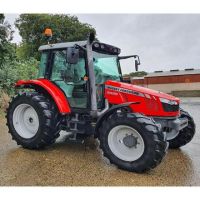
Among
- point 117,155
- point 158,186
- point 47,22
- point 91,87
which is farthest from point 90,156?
point 47,22

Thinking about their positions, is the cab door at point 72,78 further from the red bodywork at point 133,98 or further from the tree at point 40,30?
the tree at point 40,30

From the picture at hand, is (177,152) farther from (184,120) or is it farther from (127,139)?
(127,139)

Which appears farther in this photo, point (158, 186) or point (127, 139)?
point (127, 139)

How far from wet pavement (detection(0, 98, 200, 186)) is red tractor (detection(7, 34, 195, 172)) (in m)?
0.23

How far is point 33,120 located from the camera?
19.0 ft

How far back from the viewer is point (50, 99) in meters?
5.64

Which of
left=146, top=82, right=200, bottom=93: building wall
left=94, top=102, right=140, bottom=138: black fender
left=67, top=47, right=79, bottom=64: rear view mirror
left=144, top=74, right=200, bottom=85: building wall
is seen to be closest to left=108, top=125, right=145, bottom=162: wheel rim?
left=94, top=102, right=140, bottom=138: black fender

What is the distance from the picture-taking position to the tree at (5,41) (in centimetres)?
1280

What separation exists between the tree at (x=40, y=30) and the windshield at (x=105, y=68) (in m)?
20.0

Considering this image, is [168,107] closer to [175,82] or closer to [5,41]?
[5,41]

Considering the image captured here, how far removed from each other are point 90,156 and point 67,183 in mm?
1353

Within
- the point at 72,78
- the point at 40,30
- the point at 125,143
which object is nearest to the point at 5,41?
the point at 72,78

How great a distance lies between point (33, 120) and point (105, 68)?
1795 millimetres

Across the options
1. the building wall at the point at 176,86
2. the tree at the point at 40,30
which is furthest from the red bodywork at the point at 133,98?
the building wall at the point at 176,86
